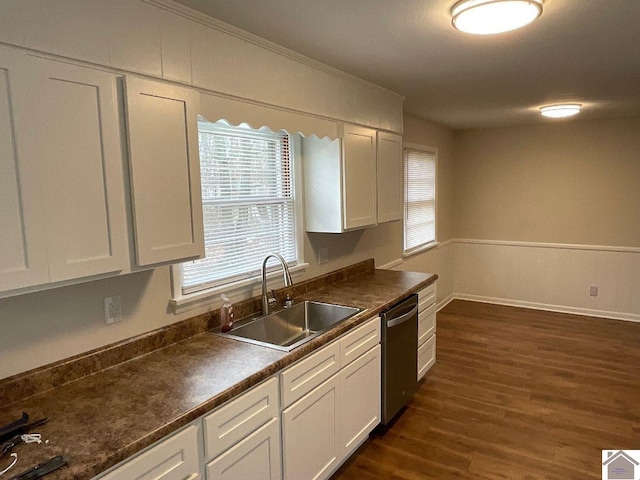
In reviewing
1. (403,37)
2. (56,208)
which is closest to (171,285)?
(56,208)

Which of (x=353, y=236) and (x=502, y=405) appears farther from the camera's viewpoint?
(x=353, y=236)

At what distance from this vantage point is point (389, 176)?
356 centimetres

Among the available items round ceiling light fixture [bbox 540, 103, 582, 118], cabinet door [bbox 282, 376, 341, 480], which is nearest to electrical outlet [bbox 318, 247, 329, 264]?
cabinet door [bbox 282, 376, 341, 480]

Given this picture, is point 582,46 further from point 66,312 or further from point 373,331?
point 66,312

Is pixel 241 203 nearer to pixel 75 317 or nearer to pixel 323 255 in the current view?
pixel 323 255

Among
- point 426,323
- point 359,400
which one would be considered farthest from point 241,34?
point 426,323

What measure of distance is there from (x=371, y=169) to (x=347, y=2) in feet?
5.18

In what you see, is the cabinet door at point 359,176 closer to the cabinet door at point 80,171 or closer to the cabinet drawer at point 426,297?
the cabinet drawer at point 426,297

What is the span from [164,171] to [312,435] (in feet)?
4.74

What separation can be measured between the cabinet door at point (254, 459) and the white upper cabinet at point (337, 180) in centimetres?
151

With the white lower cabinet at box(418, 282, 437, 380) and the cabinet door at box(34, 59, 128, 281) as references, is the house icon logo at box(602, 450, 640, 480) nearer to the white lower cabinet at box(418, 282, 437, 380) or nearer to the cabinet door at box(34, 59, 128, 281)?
the white lower cabinet at box(418, 282, 437, 380)

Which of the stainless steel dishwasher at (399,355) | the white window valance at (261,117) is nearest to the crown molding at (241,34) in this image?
the white window valance at (261,117)

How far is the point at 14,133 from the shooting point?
131 cm

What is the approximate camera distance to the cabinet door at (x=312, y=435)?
2010 mm
